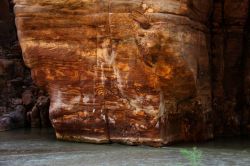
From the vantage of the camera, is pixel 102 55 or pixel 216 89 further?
pixel 216 89

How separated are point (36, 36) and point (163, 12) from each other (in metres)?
2.95

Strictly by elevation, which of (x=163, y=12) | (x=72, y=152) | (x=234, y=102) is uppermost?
(x=163, y=12)

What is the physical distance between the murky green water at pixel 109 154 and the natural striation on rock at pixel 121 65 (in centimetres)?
46

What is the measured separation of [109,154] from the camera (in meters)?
9.41

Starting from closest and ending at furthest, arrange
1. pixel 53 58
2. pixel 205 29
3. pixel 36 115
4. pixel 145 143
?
pixel 145 143
pixel 53 58
pixel 205 29
pixel 36 115

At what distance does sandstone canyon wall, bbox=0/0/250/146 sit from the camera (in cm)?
1022

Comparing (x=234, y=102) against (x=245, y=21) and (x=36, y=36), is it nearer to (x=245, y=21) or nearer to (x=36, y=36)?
(x=245, y=21)

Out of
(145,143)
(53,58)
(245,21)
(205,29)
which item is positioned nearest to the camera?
(145,143)

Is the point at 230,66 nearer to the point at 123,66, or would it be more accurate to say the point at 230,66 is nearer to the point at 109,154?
the point at 123,66

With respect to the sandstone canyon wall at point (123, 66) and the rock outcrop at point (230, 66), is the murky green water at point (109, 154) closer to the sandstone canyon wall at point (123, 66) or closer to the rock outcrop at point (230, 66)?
the sandstone canyon wall at point (123, 66)

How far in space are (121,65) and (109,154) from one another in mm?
2027

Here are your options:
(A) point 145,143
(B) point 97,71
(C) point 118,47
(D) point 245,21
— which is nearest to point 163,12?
(C) point 118,47

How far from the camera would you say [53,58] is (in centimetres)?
1115

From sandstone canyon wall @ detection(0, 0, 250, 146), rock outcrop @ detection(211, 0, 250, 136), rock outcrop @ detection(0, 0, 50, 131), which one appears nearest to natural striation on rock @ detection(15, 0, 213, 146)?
sandstone canyon wall @ detection(0, 0, 250, 146)
